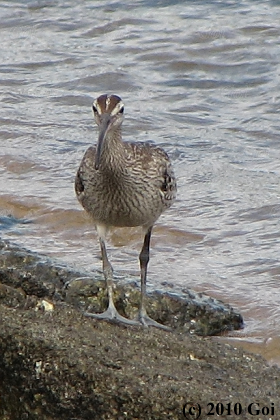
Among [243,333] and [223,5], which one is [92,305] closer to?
[243,333]

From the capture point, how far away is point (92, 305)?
23.2 feet

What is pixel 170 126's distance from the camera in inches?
475

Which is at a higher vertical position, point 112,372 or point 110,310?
point 112,372

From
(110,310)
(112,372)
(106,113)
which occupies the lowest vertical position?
(110,310)

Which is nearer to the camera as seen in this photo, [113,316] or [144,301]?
[113,316]

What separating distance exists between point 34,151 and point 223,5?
6.23 meters

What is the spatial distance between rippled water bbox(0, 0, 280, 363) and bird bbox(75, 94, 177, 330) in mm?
895

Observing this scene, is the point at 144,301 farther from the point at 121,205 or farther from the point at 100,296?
the point at 121,205

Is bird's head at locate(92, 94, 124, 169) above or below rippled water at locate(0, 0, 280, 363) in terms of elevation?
above

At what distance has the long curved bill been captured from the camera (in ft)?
21.8

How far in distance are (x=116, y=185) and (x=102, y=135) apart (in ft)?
1.37

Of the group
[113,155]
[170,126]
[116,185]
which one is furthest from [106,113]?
[170,126]

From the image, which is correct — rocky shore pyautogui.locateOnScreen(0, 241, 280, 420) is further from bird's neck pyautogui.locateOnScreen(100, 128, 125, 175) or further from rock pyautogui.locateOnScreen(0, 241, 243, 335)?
bird's neck pyautogui.locateOnScreen(100, 128, 125, 175)

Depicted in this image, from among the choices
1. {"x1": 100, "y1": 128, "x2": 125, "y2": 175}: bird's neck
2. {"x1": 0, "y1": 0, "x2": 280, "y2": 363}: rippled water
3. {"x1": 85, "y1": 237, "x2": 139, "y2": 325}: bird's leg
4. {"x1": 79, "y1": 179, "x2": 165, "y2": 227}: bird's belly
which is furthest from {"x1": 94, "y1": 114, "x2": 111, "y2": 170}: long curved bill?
{"x1": 0, "y1": 0, "x2": 280, "y2": 363}: rippled water
